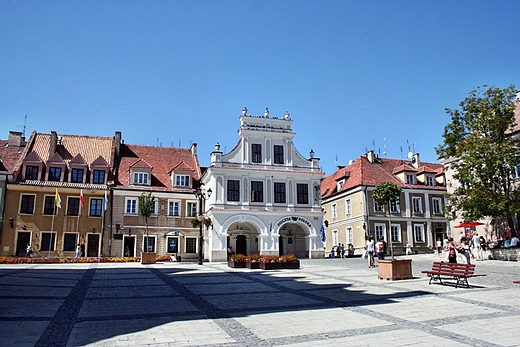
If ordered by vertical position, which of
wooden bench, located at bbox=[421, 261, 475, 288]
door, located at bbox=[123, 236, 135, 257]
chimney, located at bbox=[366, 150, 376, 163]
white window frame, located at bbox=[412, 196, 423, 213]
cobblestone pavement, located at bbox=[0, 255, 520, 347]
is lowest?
cobblestone pavement, located at bbox=[0, 255, 520, 347]

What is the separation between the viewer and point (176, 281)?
18031 millimetres

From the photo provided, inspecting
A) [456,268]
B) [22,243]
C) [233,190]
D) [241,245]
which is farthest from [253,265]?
[22,243]

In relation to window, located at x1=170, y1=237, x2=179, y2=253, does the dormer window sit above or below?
above

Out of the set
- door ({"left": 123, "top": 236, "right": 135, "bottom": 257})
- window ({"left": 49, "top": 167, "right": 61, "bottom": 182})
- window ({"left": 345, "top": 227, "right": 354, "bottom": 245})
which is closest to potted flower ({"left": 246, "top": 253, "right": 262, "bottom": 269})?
door ({"left": 123, "top": 236, "right": 135, "bottom": 257})

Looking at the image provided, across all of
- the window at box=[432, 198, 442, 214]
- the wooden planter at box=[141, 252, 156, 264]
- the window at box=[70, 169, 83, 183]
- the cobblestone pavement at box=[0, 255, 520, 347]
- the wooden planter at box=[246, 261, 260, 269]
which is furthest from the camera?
the window at box=[432, 198, 442, 214]

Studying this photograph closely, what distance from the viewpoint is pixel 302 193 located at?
39.7 metres

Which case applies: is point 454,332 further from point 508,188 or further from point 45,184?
point 45,184

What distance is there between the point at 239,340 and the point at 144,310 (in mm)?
4010

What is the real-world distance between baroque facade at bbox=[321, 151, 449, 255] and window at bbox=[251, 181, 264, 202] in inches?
445

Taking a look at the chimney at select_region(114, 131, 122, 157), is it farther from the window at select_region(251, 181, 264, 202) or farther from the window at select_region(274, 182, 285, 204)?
the window at select_region(274, 182, 285, 204)

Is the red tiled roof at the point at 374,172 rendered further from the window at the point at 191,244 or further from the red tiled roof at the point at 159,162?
the window at the point at 191,244

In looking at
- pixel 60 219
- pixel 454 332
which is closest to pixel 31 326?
pixel 454 332

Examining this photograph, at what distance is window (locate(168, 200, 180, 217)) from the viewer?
1576 inches

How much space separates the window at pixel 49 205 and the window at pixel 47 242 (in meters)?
1.85
